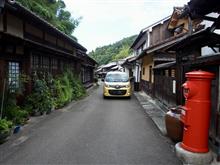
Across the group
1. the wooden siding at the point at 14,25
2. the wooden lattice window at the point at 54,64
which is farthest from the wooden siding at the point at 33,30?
the wooden lattice window at the point at 54,64

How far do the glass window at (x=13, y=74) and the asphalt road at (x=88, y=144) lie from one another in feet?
4.77

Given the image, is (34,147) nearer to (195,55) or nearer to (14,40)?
(14,40)

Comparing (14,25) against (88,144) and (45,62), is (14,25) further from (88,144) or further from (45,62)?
(88,144)

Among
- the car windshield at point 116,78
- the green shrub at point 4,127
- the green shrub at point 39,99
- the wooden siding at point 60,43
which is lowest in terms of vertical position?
the green shrub at point 4,127

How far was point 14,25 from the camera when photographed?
9125 millimetres

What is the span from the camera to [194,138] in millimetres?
5078

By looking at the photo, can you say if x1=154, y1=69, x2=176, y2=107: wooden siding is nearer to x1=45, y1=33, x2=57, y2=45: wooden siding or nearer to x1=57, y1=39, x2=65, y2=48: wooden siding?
x1=45, y1=33, x2=57, y2=45: wooden siding

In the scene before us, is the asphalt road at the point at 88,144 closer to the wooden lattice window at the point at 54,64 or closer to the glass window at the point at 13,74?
the glass window at the point at 13,74

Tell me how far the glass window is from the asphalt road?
4.77ft

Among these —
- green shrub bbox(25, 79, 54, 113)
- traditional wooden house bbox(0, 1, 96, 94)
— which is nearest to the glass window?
traditional wooden house bbox(0, 1, 96, 94)

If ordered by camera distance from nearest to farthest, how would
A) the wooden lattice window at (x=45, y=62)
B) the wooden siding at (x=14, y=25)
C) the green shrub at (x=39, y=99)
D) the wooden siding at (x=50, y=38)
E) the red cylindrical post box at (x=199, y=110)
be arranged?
the red cylindrical post box at (x=199, y=110), the wooden siding at (x=14, y=25), the green shrub at (x=39, y=99), the wooden lattice window at (x=45, y=62), the wooden siding at (x=50, y=38)

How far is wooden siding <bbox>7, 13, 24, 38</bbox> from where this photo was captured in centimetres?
872

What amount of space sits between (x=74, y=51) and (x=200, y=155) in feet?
53.3

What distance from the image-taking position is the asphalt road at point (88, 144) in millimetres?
5133
